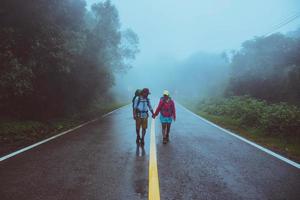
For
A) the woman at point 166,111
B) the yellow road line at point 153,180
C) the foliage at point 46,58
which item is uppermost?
the foliage at point 46,58

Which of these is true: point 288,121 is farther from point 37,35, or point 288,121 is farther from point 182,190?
point 37,35

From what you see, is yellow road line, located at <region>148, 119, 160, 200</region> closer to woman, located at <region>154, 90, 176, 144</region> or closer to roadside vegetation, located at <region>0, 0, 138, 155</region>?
woman, located at <region>154, 90, 176, 144</region>

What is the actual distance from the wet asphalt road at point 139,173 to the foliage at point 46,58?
461 cm

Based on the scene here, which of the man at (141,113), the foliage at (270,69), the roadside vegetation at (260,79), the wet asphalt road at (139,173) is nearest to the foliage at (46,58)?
the wet asphalt road at (139,173)

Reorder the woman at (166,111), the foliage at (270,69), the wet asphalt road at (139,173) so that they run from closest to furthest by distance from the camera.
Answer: the wet asphalt road at (139,173)
the woman at (166,111)
the foliage at (270,69)

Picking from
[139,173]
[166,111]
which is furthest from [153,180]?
[166,111]

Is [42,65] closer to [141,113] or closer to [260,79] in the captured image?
[141,113]

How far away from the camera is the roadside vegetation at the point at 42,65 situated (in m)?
11.5

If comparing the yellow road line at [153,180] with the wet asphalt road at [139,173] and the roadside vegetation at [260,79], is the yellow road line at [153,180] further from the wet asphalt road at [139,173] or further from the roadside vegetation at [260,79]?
the roadside vegetation at [260,79]

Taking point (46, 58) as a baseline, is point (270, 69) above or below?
above

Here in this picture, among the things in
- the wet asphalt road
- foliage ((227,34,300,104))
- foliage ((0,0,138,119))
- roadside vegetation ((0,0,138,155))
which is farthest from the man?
foliage ((227,34,300,104))

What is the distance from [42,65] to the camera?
14180 mm

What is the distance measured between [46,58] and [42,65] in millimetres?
397

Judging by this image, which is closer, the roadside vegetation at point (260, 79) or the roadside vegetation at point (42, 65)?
the roadside vegetation at point (42, 65)
